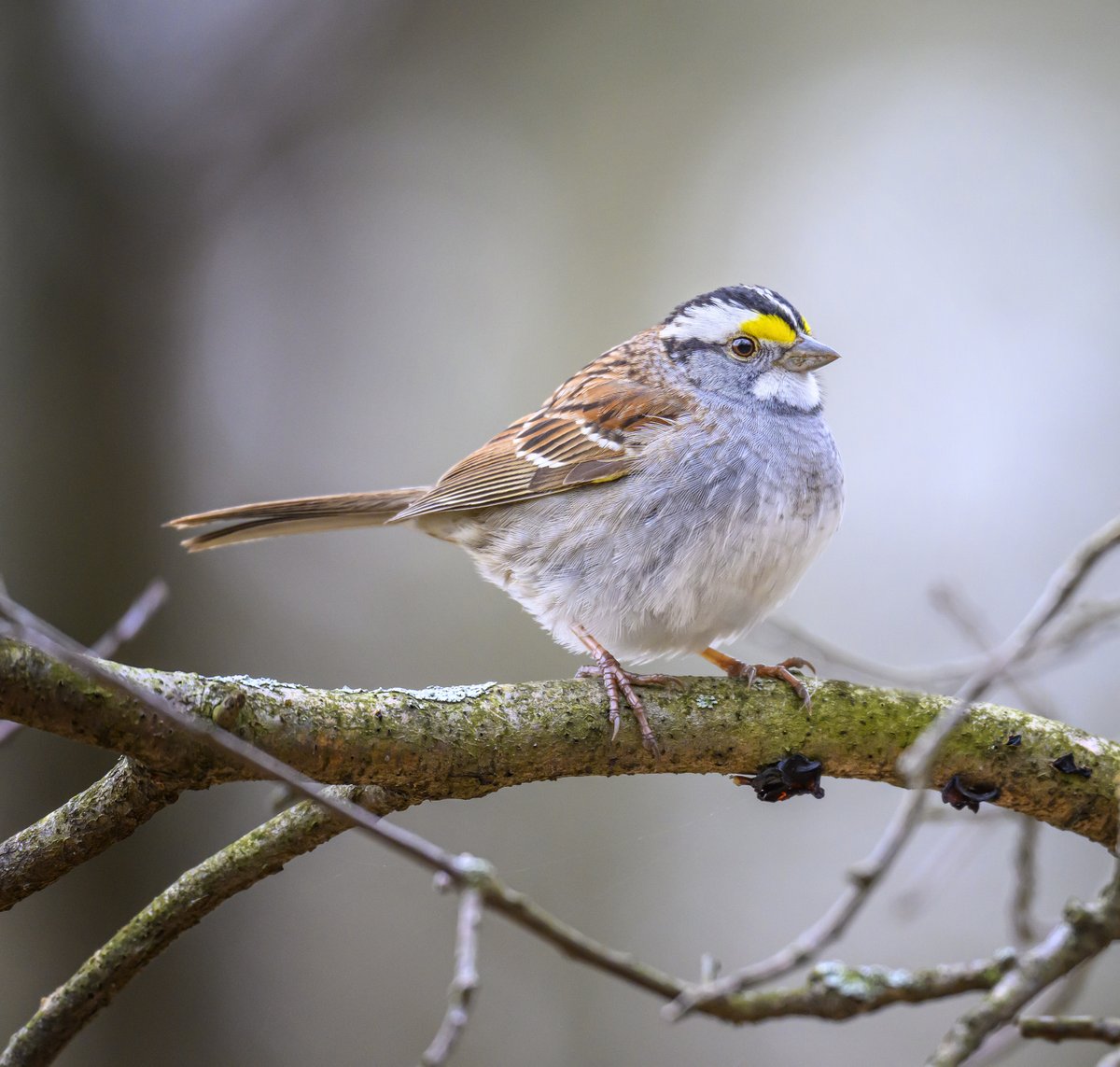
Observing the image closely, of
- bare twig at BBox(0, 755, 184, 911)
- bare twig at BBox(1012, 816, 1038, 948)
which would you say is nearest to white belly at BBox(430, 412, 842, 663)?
bare twig at BBox(1012, 816, 1038, 948)

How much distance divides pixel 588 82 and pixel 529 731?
6.00m

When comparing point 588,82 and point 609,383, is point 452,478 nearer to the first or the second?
point 609,383

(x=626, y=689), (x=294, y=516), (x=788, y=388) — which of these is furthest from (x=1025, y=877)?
(x=294, y=516)

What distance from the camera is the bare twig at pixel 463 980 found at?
120 cm

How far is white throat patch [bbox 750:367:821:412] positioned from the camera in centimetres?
328

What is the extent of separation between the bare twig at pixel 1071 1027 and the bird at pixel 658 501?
0.79m

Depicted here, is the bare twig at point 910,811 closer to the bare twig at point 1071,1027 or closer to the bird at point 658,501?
the bare twig at point 1071,1027

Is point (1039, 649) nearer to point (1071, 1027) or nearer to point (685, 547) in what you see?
point (1071, 1027)

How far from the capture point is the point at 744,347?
11.2ft

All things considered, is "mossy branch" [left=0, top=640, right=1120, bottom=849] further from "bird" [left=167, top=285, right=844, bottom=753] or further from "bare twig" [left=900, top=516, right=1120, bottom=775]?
"bare twig" [left=900, top=516, right=1120, bottom=775]

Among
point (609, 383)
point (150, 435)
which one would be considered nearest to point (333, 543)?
point (150, 435)

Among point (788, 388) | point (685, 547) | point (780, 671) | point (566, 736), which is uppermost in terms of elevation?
point (788, 388)

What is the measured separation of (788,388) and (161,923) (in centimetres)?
227

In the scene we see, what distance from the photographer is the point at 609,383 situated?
352cm
